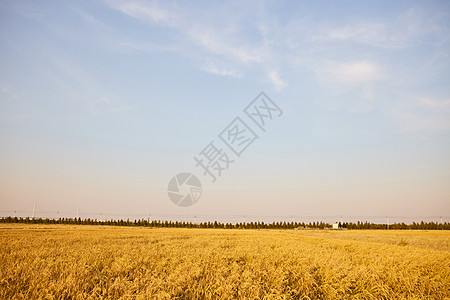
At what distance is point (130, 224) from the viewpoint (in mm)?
84938

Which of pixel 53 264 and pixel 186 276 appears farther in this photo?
pixel 53 264

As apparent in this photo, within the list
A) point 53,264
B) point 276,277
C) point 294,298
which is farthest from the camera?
point 53,264

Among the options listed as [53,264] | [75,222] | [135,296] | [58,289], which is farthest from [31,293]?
[75,222]

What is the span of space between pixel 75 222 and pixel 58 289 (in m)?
Answer: 87.2

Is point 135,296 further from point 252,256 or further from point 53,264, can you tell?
point 252,256

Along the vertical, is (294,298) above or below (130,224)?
above

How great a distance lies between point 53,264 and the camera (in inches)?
254

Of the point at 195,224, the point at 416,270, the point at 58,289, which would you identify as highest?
the point at 58,289

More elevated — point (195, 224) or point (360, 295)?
point (360, 295)

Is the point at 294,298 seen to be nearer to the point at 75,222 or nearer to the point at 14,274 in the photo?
the point at 14,274

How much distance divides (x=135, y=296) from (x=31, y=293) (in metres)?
1.69

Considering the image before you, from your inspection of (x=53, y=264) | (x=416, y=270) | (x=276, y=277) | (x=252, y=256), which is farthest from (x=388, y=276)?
(x=53, y=264)

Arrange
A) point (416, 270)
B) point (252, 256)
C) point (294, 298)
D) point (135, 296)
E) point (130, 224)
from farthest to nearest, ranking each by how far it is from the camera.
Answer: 1. point (130, 224)
2. point (252, 256)
3. point (416, 270)
4. point (294, 298)
5. point (135, 296)

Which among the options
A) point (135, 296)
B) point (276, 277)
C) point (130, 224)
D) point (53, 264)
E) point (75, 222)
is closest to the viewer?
point (135, 296)
